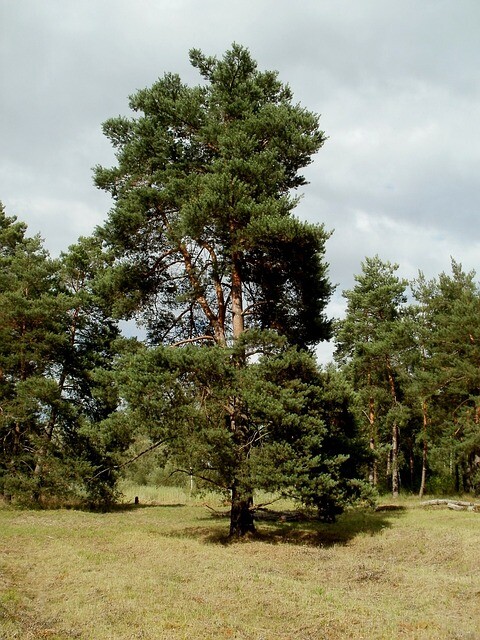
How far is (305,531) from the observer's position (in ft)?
52.5

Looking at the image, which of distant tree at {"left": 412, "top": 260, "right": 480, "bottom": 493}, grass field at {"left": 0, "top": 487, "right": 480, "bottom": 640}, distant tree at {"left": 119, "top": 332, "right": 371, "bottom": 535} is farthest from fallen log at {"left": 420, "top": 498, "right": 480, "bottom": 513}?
distant tree at {"left": 119, "top": 332, "right": 371, "bottom": 535}

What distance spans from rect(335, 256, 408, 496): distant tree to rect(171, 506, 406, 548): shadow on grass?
1141 cm

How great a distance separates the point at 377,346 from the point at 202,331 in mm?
15567

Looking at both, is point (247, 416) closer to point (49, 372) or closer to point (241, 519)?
point (241, 519)

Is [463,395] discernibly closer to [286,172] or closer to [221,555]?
[286,172]

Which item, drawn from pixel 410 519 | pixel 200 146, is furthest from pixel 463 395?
pixel 200 146

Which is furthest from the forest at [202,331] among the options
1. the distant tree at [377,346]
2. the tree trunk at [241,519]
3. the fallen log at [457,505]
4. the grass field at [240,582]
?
the distant tree at [377,346]

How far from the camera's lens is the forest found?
1238cm

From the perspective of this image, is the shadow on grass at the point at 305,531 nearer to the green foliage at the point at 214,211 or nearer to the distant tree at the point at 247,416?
the distant tree at the point at 247,416

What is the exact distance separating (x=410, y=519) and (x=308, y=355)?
31.4 feet

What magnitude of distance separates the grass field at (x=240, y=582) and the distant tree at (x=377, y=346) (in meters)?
13.9

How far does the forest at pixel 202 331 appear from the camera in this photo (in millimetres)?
12375

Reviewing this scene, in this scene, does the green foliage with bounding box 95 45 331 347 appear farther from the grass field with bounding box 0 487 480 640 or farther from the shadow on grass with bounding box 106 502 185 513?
the shadow on grass with bounding box 106 502 185 513

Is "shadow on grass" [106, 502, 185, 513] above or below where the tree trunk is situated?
below
